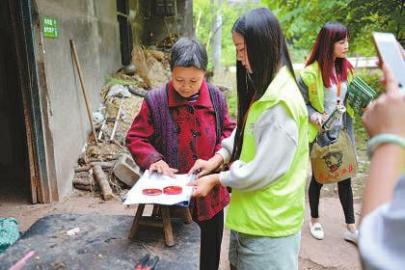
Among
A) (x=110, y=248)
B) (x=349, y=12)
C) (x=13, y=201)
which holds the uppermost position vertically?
(x=349, y=12)

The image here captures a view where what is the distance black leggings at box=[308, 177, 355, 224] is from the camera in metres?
3.37

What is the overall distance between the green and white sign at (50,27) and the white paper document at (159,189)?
8.83ft

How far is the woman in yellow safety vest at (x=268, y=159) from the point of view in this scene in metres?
1.40

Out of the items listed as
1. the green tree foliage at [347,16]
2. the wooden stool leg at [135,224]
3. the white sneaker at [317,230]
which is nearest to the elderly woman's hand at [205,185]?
the wooden stool leg at [135,224]

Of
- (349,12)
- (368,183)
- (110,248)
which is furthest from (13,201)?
(349,12)

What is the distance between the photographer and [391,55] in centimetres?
90

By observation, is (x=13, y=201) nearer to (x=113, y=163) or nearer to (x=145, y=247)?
(x=113, y=163)

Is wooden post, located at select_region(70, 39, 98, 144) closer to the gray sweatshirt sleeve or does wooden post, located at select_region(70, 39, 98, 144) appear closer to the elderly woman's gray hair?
the elderly woman's gray hair

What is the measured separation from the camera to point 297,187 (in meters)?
1.53

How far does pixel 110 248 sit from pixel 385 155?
1388mm

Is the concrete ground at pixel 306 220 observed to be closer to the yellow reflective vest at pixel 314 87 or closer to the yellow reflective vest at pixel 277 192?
the yellow reflective vest at pixel 314 87

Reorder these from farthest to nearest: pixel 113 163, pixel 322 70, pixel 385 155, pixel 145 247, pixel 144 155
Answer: pixel 113 163 < pixel 322 70 < pixel 144 155 < pixel 145 247 < pixel 385 155

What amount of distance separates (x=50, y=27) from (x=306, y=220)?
10.7 ft

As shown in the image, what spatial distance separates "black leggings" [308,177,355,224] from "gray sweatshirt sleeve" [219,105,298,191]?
2.14m
